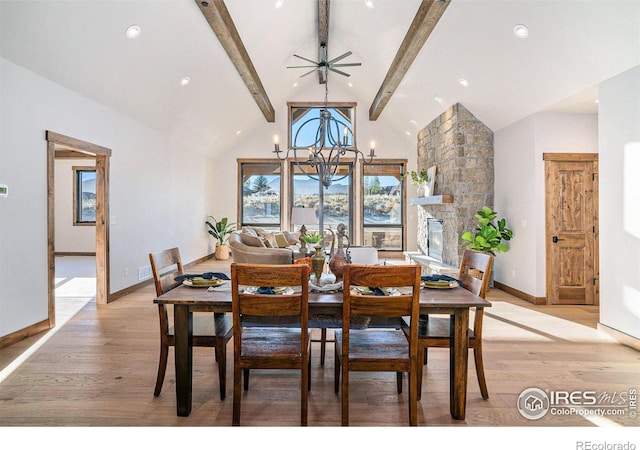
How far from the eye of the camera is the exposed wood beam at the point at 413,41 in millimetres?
4078

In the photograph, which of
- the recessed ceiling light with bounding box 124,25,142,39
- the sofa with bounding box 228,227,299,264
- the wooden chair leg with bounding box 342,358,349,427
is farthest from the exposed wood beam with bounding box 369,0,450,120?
the wooden chair leg with bounding box 342,358,349,427

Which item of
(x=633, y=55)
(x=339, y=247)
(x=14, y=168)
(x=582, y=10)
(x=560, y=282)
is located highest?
(x=582, y=10)

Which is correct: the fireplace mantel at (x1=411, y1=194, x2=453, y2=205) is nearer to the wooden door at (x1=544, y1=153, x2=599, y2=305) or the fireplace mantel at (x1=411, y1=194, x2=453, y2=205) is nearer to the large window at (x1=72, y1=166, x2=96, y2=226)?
the wooden door at (x1=544, y1=153, x2=599, y2=305)

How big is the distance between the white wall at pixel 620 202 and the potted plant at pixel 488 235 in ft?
4.99

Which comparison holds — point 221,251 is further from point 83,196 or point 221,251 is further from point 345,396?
point 345,396

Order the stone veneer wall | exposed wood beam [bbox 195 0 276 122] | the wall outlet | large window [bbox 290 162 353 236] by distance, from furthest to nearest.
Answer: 1. large window [bbox 290 162 353 236]
2. the stone veneer wall
3. the wall outlet
4. exposed wood beam [bbox 195 0 276 122]

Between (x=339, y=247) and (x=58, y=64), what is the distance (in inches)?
136

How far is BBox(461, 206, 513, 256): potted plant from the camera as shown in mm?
5086

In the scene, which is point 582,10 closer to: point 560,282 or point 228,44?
point 560,282

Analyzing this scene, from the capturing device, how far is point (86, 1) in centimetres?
307

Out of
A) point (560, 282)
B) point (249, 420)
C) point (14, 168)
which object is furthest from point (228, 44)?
point (560, 282)

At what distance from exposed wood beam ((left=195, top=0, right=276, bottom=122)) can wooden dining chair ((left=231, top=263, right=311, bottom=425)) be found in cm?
344

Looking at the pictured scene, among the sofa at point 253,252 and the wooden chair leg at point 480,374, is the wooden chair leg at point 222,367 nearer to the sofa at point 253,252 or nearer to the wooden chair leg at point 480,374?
the wooden chair leg at point 480,374

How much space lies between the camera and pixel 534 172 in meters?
4.73
